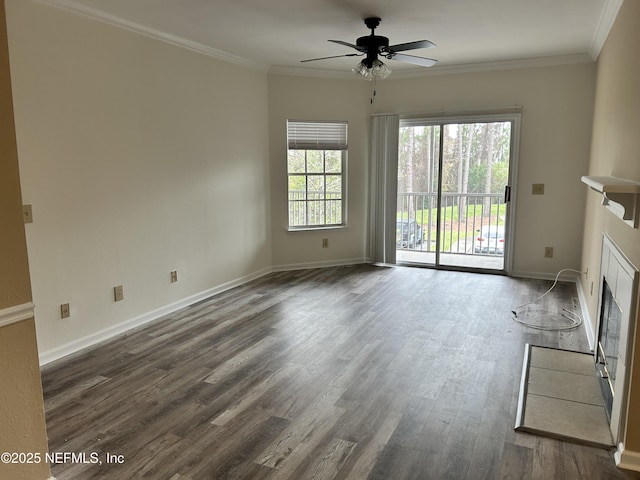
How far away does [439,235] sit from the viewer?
6.28m

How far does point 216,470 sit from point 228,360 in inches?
49.8

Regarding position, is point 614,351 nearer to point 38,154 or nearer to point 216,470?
point 216,470

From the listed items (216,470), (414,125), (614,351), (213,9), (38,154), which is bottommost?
(216,470)

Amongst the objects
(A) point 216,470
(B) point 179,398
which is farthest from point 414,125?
(A) point 216,470

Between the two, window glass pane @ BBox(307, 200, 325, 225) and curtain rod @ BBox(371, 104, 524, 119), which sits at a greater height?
curtain rod @ BBox(371, 104, 524, 119)

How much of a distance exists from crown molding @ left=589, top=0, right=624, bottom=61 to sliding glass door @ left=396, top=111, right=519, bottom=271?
44.4 inches

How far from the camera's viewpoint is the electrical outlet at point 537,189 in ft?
18.5

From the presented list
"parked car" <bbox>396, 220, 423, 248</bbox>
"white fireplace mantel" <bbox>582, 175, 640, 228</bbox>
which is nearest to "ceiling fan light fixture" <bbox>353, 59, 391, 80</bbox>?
"white fireplace mantel" <bbox>582, 175, 640, 228</bbox>

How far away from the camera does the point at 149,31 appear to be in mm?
4082

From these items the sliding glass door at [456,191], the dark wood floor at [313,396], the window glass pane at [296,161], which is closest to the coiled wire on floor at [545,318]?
the dark wood floor at [313,396]

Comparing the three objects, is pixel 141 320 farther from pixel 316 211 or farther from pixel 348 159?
pixel 348 159

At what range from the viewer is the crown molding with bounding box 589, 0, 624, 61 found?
3468 millimetres

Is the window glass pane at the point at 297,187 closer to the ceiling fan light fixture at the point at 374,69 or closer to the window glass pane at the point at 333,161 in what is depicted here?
the window glass pane at the point at 333,161

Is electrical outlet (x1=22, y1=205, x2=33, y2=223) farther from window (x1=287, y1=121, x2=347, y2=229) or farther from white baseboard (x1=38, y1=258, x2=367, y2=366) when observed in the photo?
window (x1=287, y1=121, x2=347, y2=229)
